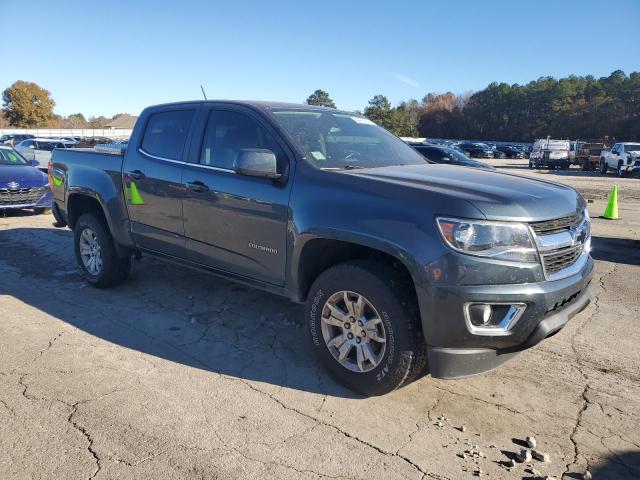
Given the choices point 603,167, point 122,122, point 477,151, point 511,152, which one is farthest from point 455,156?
point 122,122

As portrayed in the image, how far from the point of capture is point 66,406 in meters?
3.23

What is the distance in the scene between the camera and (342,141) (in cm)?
423

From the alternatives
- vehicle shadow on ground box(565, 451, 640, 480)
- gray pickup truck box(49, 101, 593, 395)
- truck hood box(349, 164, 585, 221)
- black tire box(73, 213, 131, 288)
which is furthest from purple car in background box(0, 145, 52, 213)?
vehicle shadow on ground box(565, 451, 640, 480)

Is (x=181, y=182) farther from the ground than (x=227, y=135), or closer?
closer

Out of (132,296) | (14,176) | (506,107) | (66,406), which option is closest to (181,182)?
(132,296)

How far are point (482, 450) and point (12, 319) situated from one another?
13.9 ft

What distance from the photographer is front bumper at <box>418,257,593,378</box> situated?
9.39 ft

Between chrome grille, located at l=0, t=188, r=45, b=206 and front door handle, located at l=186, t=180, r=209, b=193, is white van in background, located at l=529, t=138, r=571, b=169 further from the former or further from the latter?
front door handle, located at l=186, t=180, r=209, b=193

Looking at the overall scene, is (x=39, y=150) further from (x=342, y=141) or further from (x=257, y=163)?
(x=257, y=163)

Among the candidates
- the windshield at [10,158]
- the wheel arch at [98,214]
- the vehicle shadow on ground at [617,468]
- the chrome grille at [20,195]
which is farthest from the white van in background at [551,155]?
the vehicle shadow on ground at [617,468]

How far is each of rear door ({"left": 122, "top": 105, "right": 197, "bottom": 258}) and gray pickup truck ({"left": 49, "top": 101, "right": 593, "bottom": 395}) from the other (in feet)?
0.06

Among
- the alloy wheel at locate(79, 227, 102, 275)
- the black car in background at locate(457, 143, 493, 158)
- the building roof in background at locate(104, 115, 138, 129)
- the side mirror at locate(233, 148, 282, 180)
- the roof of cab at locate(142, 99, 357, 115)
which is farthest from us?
the building roof in background at locate(104, 115, 138, 129)

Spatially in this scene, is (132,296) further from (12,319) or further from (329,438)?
(329,438)

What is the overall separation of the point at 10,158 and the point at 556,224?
12.3 m
